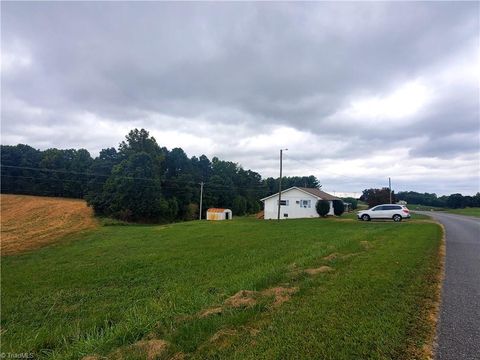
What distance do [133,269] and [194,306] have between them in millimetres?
5764

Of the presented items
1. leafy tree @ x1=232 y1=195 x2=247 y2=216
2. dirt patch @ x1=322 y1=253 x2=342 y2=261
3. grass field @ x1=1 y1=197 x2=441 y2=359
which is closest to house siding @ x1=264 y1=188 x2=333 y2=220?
leafy tree @ x1=232 y1=195 x2=247 y2=216

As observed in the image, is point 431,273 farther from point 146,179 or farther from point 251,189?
point 251,189

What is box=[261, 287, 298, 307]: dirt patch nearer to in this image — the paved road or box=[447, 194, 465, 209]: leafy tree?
the paved road

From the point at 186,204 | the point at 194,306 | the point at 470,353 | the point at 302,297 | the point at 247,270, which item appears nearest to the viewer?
the point at 470,353

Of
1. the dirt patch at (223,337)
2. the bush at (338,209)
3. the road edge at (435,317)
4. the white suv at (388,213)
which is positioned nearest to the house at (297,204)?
the bush at (338,209)

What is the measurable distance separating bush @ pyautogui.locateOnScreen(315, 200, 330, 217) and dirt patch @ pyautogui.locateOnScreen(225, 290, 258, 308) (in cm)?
3502

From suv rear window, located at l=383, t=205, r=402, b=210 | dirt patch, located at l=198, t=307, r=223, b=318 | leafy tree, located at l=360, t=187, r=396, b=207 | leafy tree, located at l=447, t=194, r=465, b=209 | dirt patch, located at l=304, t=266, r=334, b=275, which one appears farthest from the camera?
leafy tree, located at l=447, t=194, r=465, b=209

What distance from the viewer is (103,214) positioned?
4497cm

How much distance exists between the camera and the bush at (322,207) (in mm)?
39438

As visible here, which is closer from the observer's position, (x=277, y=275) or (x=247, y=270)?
(x=277, y=275)

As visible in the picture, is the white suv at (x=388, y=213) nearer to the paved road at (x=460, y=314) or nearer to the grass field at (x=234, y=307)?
the grass field at (x=234, y=307)

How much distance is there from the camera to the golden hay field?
2072cm

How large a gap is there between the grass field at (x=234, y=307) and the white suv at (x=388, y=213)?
20314 millimetres

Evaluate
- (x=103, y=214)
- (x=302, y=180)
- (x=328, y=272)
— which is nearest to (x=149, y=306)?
(x=328, y=272)
